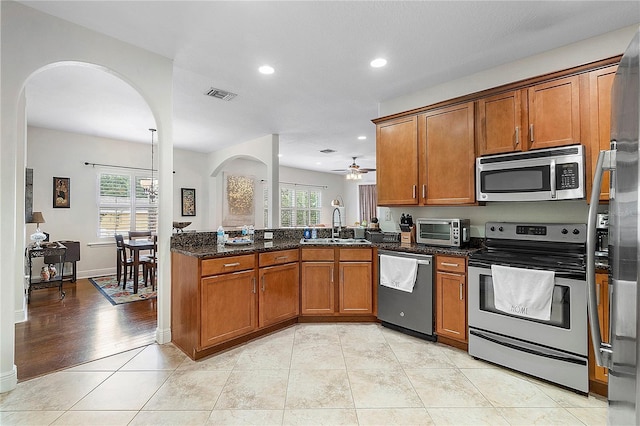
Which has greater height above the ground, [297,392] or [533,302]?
[533,302]

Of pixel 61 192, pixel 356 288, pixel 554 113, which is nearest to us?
pixel 554 113

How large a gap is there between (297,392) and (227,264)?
122cm

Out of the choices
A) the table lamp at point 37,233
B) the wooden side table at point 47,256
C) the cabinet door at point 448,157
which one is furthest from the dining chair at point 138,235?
the cabinet door at point 448,157

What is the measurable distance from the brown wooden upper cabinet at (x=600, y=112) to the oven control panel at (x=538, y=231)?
298 millimetres

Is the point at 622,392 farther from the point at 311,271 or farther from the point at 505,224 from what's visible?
the point at 311,271

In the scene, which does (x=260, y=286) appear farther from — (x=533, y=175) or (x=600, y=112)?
(x=600, y=112)

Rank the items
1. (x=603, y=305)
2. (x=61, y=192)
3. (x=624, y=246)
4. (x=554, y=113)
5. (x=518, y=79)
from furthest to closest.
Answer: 1. (x=61, y=192)
2. (x=518, y=79)
3. (x=554, y=113)
4. (x=603, y=305)
5. (x=624, y=246)

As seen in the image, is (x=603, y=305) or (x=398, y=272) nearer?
(x=603, y=305)

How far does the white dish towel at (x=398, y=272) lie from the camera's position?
3.00 metres

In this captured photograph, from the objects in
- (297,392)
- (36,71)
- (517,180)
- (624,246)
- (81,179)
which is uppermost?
(36,71)

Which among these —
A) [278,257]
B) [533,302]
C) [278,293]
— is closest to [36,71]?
[278,257]

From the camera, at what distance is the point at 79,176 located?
570cm

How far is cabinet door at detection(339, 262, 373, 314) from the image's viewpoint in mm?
3412

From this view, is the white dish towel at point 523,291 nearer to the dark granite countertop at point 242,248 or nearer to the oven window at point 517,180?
the dark granite countertop at point 242,248
